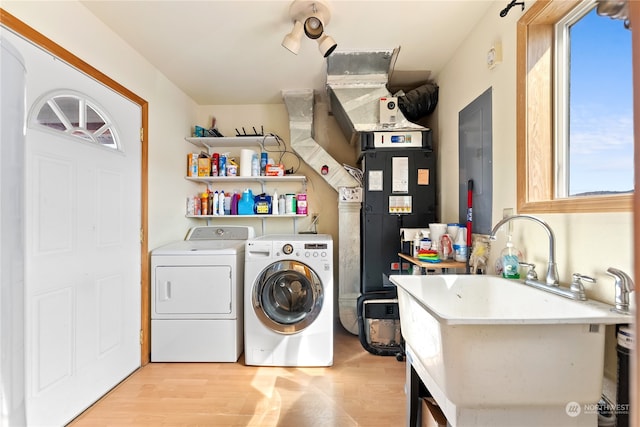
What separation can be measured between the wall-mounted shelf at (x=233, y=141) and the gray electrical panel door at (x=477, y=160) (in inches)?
69.0

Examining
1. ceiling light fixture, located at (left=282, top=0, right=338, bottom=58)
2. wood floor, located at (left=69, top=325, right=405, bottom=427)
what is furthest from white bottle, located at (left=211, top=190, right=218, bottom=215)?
ceiling light fixture, located at (left=282, top=0, right=338, bottom=58)

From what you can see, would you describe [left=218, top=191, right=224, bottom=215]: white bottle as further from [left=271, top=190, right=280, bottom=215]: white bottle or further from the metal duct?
the metal duct

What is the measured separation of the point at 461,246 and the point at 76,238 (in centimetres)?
231

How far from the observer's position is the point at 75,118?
4.94 feet

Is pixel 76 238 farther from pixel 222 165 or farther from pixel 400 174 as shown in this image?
pixel 400 174

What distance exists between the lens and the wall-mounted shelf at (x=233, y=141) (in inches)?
106

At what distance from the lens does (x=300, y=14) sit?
1589 mm

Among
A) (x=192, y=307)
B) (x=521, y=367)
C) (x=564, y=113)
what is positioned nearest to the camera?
(x=521, y=367)

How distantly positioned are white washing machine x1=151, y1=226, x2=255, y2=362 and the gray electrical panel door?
5.84 ft

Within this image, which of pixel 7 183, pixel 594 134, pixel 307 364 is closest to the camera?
pixel 7 183

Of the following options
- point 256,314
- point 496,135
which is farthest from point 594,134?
point 256,314

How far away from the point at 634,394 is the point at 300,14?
1.98 m

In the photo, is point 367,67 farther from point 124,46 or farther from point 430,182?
point 124,46

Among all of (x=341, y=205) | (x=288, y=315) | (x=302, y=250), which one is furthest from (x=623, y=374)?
(x=341, y=205)
